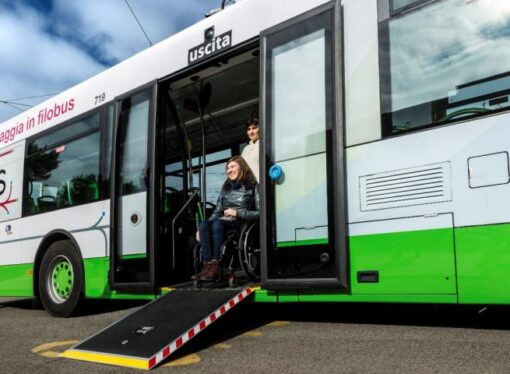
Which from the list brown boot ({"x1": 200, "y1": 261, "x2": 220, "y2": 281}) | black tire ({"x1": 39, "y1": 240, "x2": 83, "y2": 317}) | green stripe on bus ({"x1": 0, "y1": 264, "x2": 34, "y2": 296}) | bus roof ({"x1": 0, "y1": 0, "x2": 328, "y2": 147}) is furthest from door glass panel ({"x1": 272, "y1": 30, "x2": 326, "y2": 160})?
green stripe on bus ({"x1": 0, "y1": 264, "x2": 34, "y2": 296})

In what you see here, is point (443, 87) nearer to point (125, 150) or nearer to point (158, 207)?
point (158, 207)

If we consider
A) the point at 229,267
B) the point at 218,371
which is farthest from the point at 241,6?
the point at 218,371

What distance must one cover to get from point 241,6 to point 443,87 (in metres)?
2.12

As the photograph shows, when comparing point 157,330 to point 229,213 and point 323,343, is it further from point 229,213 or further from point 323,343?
point 229,213

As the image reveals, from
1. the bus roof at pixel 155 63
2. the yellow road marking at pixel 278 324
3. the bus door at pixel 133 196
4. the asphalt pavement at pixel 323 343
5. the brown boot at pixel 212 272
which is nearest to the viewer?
the asphalt pavement at pixel 323 343

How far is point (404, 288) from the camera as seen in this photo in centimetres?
357

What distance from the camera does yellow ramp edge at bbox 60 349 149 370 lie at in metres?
3.40

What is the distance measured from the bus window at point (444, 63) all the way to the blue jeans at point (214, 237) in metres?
1.88

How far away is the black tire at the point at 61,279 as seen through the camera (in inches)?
240

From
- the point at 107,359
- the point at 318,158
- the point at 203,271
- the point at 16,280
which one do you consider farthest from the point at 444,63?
the point at 16,280

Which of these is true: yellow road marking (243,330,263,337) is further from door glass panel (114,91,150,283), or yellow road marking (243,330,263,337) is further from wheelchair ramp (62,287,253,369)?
door glass panel (114,91,150,283)

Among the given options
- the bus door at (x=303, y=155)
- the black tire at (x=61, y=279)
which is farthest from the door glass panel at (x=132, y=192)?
the bus door at (x=303, y=155)

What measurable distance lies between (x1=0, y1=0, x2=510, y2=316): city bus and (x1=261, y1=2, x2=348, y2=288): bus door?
1 centimetres

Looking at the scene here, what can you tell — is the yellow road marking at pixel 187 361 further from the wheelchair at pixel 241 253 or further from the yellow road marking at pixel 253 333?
the wheelchair at pixel 241 253
